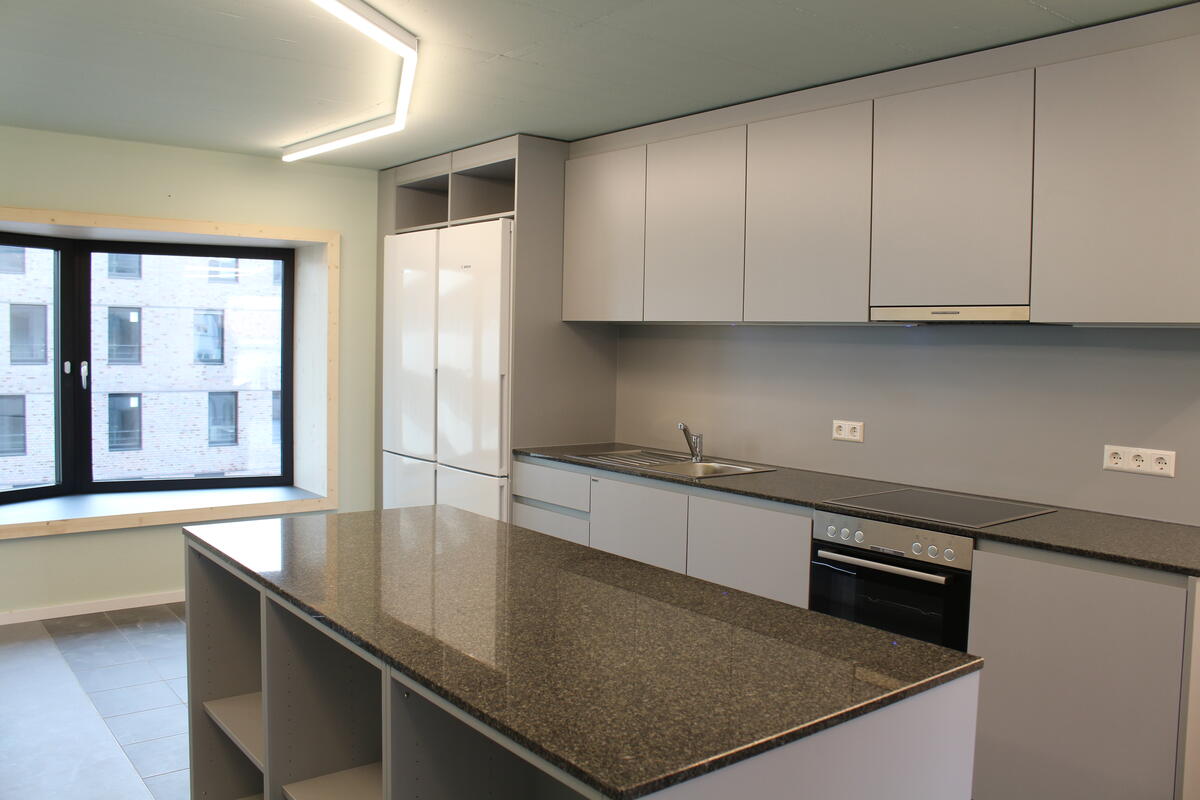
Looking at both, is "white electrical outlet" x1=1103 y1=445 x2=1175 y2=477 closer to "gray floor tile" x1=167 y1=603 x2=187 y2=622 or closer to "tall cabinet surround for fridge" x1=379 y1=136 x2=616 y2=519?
"tall cabinet surround for fridge" x1=379 y1=136 x2=616 y2=519

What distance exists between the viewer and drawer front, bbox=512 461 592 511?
4109 millimetres

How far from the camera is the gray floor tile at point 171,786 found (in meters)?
2.89

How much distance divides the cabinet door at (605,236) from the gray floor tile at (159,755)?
259cm

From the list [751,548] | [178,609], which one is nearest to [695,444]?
[751,548]

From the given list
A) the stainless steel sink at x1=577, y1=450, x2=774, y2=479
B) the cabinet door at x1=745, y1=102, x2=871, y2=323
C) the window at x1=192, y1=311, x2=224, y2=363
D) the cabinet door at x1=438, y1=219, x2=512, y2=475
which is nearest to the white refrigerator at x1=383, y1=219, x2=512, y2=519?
the cabinet door at x1=438, y1=219, x2=512, y2=475

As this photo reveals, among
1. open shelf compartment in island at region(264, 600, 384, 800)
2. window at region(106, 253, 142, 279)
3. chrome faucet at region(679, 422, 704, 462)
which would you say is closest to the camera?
open shelf compartment in island at region(264, 600, 384, 800)

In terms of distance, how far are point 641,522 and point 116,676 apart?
2421 millimetres

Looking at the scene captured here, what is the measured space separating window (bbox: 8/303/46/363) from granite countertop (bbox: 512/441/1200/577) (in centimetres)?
355

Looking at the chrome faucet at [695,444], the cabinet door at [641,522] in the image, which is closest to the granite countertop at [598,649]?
the cabinet door at [641,522]

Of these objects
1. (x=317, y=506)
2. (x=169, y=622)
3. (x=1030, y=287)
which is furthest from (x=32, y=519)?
(x=1030, y=287)

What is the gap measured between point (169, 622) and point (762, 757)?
14.2 feet

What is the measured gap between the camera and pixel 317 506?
18.1 ft

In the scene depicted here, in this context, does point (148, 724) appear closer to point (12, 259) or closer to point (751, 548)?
point (751, 548)

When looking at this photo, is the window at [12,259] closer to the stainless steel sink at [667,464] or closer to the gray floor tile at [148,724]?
the gray floor tile at [148,724]
